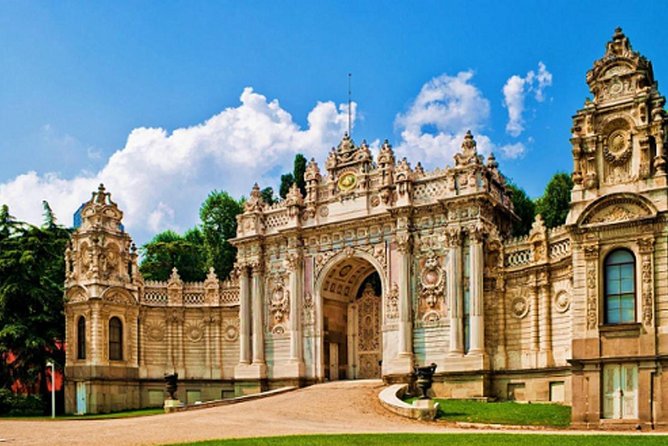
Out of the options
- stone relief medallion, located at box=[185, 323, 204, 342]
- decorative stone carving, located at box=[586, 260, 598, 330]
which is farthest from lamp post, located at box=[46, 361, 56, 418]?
decorative stone carving, located at box=[586, 260, 598, 330]

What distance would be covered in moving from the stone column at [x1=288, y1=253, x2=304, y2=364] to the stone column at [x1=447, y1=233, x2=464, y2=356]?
798 centimetres

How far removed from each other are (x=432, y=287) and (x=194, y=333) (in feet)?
46.8

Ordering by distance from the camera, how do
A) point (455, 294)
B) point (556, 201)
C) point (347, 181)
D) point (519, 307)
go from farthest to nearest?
point (556, 201)
point (347, 181)
point (455, 294)
point (519, 307)

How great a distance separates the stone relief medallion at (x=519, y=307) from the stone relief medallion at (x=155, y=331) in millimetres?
18716

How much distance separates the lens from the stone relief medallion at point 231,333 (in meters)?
43.6

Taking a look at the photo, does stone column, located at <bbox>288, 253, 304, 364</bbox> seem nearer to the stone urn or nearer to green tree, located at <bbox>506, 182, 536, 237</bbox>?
the stone urn

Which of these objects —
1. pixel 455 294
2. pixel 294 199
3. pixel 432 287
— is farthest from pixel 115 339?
pixel 455 294

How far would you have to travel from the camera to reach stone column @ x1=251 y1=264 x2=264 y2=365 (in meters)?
41.0

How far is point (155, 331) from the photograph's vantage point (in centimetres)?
4350

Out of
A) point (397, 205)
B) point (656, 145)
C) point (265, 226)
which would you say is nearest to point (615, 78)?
point (656, 145)

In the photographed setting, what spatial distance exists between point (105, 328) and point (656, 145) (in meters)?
26.8

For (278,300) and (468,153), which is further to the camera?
(278,300)

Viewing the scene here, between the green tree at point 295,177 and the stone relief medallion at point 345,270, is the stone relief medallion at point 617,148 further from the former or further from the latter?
the green tree at point 295,177

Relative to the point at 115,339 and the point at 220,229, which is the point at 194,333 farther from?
the point at 220,229
